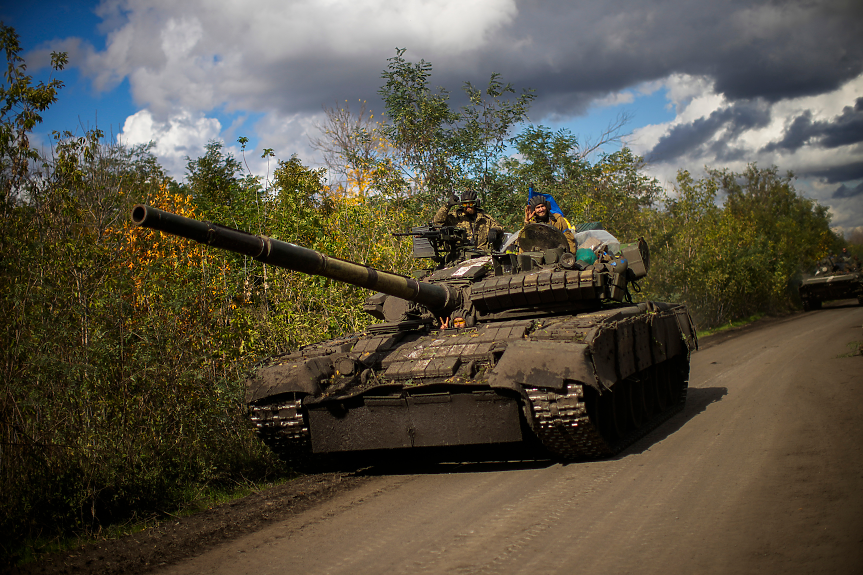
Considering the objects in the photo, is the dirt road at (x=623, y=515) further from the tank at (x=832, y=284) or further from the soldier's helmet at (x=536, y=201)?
the tank at (x=832, y=284)

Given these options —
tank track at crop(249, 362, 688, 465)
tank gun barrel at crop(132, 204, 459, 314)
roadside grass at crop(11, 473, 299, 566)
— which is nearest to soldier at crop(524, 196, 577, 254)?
tank gun barrel at crop(132, 204, 459, 314)

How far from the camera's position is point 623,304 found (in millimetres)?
9156

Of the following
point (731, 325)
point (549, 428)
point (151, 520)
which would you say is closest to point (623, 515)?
point (549, 428)

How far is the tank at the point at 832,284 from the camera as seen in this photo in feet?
95.1

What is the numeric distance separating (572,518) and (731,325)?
23465mm

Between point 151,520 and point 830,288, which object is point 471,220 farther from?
point 830,288

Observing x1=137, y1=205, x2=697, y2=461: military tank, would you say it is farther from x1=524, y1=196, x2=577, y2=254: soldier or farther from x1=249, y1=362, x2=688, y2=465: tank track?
x1=524, y1=196, x2=577, y2=254: soldier

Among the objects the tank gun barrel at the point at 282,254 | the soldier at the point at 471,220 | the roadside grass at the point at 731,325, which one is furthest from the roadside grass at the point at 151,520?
the roadside grass at the point at 731,325

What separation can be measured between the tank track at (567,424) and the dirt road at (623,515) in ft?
0.64

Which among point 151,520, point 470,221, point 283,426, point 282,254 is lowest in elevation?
point 151,520

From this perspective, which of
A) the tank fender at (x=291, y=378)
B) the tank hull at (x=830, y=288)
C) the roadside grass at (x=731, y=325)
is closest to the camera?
the tank fender at (x=291, y=378)

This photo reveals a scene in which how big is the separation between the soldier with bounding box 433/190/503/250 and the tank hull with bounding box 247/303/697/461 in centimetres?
259

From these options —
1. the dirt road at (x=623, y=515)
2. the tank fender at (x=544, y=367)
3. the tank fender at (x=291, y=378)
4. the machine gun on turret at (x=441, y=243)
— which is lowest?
the dirt road at (x=623, y=515)

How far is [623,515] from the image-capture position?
16.5 feet
